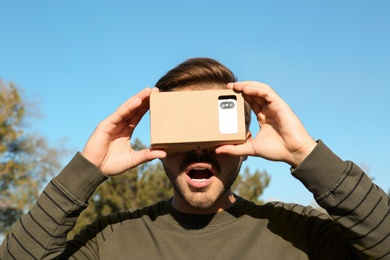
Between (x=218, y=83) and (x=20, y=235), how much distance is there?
1.18m

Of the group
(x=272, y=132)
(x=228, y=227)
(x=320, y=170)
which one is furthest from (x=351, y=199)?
(x=228, y=227)

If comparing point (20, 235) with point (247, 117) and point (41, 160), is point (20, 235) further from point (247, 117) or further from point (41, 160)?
point (41, 160)

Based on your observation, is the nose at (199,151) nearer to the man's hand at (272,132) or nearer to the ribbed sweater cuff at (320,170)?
the man's hand at (272,132)

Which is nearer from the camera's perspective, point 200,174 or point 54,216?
point 54,216

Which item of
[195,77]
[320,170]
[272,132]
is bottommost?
[320,170]

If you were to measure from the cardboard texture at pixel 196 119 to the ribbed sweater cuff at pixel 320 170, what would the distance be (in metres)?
0.32

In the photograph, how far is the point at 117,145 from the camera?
2.55 meters

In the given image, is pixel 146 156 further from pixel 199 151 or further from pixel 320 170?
pixel 320 170

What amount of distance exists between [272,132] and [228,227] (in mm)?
471

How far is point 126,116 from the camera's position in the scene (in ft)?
8.25

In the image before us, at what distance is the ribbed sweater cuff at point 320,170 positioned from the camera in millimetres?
2135

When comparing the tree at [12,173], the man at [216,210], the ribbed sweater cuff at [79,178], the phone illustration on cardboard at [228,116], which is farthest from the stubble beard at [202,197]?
the tree at [12,173]

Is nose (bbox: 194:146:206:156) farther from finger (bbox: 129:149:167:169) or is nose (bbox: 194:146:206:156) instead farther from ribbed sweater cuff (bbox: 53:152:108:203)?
ribbed sweater cuff (bbox: 53:152:108:203)

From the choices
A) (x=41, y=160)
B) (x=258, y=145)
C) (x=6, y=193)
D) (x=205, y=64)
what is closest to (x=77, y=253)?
(x=258, y=145)
